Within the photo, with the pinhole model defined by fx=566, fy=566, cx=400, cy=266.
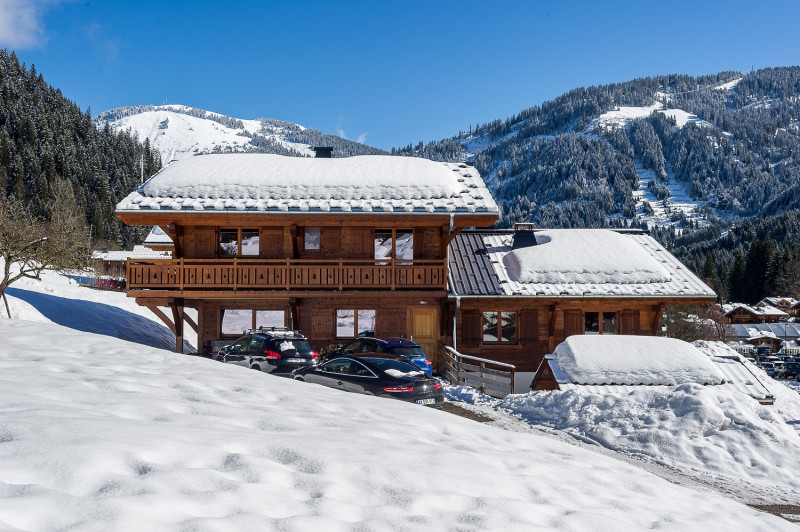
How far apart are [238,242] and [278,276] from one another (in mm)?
2665

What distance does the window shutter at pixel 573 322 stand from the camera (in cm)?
2323

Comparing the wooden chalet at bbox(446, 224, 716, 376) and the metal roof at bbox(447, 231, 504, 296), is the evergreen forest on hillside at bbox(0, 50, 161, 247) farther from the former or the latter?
the wooden chalet at bbox(446, 224, 716, 376)

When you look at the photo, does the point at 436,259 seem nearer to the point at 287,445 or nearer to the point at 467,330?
the point at 467,330

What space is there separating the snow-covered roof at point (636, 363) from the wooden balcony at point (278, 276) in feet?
23.3

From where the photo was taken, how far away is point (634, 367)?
14.8 meters

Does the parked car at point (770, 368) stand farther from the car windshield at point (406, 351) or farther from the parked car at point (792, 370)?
the car windshield at point (406, 351)

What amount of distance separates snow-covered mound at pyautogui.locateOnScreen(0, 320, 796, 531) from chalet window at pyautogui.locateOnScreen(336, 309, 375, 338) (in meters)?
14.8

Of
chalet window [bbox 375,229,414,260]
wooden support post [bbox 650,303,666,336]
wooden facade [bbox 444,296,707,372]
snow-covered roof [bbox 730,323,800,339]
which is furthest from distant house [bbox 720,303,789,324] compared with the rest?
chalet window [bbox 375,229,414,260]

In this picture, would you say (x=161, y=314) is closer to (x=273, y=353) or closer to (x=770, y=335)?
(x=273, y=353)

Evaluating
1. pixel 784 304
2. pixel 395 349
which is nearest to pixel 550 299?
pixel 395 349

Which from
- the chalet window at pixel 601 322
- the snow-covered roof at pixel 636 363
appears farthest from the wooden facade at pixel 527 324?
the snow-covered roof at pixel 636 363

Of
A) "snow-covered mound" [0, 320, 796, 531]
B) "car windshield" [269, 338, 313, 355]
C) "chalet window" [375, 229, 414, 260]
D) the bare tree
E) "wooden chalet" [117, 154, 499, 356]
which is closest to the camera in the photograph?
"snow-covered mound" [0, 320, 796, 531]

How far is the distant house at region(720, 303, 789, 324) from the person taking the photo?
105 m

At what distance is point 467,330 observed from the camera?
22969 millimetres
